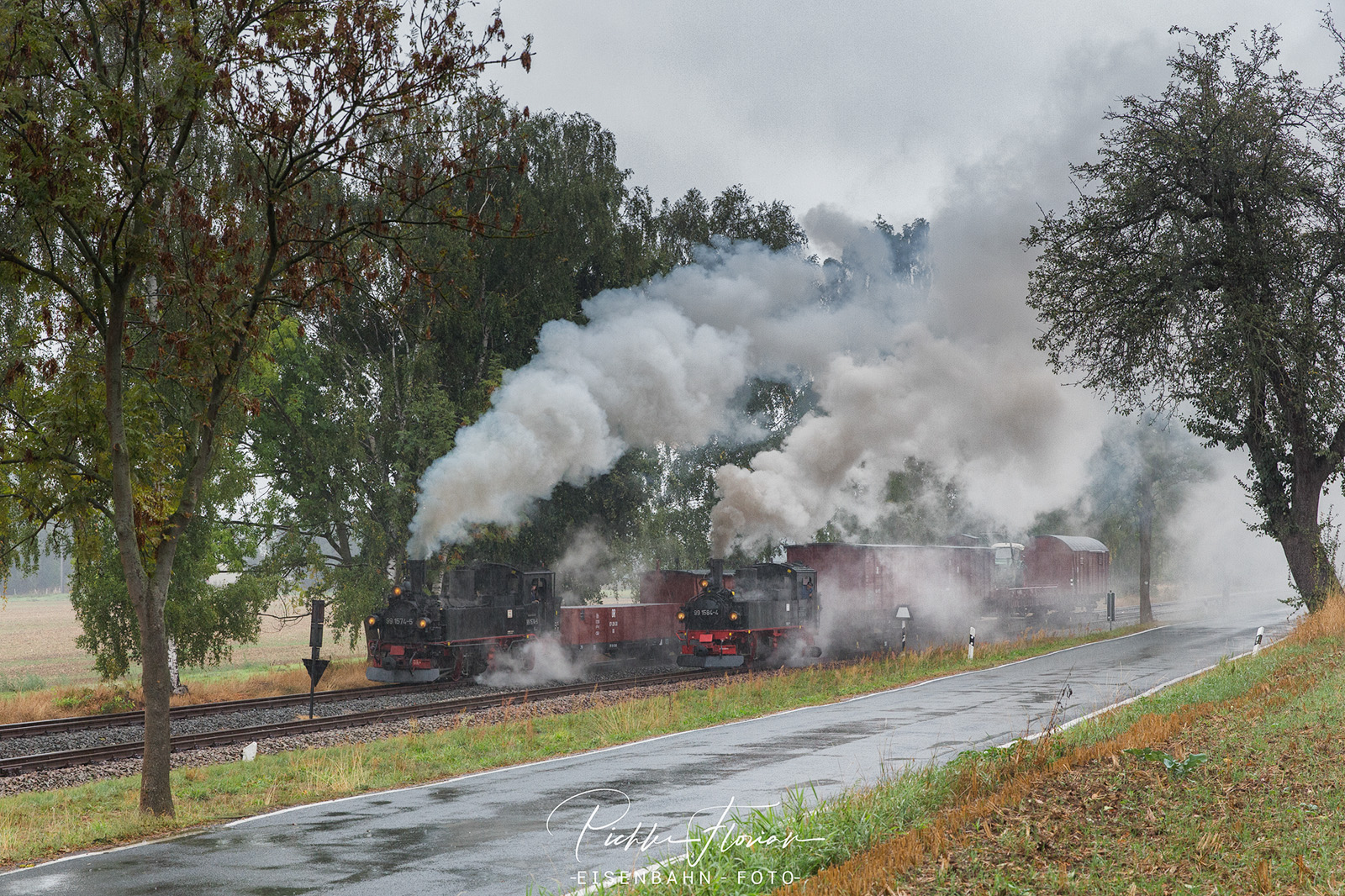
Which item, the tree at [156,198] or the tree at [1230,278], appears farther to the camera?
the tree at [1230,278]

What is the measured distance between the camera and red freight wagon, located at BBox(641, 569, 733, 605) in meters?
29.9

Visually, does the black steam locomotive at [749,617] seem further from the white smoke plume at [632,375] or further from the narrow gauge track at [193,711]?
the narrow gauge track at [193,711]

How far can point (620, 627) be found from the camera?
29.0 meters

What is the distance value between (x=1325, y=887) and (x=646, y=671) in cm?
2334

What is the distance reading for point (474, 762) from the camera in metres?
13.2

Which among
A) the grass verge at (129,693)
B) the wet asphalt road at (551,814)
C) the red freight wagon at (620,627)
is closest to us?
the wet asphalt road at (551,814)

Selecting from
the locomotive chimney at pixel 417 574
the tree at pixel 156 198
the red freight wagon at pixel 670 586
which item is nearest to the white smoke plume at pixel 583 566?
the red freight wagon at pixel 670 586

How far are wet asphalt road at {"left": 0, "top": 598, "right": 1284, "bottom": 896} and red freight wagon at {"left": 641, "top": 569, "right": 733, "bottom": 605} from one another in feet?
43.8

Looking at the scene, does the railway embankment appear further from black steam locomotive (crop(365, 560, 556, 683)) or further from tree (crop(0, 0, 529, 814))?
black steam locomotive (crop(365, 560, 556, 683))

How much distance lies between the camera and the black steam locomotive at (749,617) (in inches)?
995

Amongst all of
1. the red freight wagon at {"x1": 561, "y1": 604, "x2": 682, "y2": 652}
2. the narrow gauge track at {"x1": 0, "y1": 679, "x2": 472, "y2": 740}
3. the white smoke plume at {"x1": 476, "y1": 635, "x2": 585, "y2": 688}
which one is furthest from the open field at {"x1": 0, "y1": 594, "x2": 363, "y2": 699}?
the red freight wagon at {"x1": 561, "y1": 604, "x2": 682, "y2": 652}

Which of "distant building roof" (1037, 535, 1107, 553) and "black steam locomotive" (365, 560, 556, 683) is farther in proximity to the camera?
Answer: "distant building roof" (1037, 535, 1107, 553)

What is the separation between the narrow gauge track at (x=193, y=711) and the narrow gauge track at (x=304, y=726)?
2.71 feet

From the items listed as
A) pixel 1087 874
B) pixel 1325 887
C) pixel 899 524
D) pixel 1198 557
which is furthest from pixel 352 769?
pixel 1198 557
